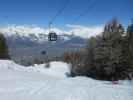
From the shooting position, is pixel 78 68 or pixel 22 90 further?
pixel 78 68

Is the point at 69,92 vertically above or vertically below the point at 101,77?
above

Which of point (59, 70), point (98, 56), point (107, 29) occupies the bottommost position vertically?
point (59, 70)

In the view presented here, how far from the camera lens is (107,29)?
39.2 meters

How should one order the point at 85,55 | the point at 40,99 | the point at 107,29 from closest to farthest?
the point at 40,99 → the point at 107,29 → the point at 85,55

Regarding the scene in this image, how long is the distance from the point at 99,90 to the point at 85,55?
31069 millimetres

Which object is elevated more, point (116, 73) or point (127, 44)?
point (127, 44)

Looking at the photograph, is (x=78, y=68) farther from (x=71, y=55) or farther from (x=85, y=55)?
(x=71, y=55)

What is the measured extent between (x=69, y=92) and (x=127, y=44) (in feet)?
89.8

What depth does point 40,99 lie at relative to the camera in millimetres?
10305

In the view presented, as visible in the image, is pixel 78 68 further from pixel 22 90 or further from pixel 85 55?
pixel 22 90

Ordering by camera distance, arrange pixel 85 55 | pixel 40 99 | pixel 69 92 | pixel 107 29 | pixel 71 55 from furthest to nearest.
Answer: pixel 71 55, pixel 85 55, pixel 107 29, pixel 69 92, pixel 40 99

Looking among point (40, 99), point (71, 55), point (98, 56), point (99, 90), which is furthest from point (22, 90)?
point (71, 55)

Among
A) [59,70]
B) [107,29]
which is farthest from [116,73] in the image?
[59,70]

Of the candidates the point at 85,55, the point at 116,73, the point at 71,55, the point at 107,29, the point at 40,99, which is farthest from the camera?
the point at 71,55
